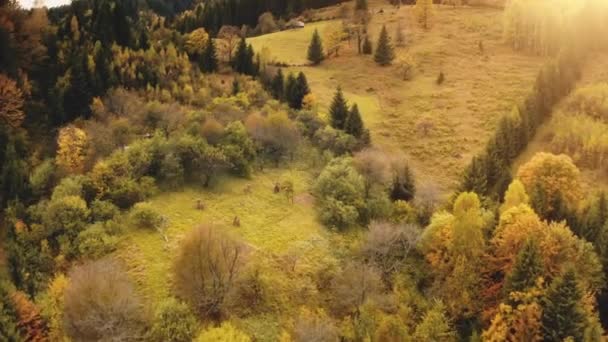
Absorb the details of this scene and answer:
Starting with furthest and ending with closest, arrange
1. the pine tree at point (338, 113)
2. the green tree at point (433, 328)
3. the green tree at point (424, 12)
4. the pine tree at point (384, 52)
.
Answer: the green tree at point (424, 12) → the pine tree at point (384, 52) → the pine tree at point (338, 113) → the green tree at point (433, 328)

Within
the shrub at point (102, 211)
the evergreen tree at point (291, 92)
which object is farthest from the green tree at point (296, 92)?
the shrub at point (102, 211)

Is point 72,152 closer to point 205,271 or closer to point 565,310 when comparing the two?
point 205,271

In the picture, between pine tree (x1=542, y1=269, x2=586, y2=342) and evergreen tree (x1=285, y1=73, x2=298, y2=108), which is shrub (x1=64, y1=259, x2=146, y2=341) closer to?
pine tree (x1=542, y1=269, x2=586, y2=342)

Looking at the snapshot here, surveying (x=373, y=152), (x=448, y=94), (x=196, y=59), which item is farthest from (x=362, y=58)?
(x=373, y=152)

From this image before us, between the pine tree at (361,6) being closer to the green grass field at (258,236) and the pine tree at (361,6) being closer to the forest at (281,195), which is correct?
the forest at (281,195)

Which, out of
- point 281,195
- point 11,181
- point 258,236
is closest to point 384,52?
point 281,195

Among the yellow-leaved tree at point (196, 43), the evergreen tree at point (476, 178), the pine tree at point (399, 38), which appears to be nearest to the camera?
the evergreen tree at point (476, 178)
